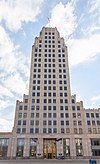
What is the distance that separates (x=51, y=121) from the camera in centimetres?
7538

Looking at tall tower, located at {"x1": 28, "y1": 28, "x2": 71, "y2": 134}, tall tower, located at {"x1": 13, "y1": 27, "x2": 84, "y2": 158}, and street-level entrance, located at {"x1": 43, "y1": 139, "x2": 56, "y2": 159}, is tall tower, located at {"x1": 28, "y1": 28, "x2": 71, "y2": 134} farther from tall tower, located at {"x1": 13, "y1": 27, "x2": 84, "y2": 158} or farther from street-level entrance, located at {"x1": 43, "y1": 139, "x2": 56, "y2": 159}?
street-level entrance, located at {"x1": 43, "y1": 139, "x2": 56, "y2": 159}

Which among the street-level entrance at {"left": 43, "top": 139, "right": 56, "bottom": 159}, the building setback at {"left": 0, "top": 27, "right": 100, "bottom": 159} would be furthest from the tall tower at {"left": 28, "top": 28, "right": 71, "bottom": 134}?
the street-level entrance at {"left": 43, "top": 139, "right": 56, "bottom": 159}

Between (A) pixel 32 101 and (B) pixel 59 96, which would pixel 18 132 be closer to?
(A) pixel 32 101

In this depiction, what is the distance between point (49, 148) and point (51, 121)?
11.3 metres

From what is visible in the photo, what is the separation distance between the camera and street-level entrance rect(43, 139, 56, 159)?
68312 millimetres

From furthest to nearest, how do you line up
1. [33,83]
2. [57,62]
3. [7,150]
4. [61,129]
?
[57,62]
[33,83]
[61,129]
[7,150]

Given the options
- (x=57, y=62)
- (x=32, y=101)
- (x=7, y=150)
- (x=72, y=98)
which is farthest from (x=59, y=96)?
(x=7, y=150)

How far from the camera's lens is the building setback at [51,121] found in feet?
226

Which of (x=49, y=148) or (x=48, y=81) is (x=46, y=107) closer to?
(x=48, y=81)

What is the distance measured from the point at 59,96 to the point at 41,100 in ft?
28.8

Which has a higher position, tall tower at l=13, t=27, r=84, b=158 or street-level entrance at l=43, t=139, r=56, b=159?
tall tower at l=13, t=27, r=84, b=158

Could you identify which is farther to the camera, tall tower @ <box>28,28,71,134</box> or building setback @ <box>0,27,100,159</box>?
tall tower @ <box>28,28,71,134</box>

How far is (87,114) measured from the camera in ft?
261

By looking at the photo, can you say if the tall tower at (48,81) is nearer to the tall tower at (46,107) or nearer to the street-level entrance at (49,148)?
the tall tower at (46,107)
